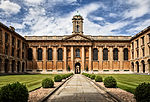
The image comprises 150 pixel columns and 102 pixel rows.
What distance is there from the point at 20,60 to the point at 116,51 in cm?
3265

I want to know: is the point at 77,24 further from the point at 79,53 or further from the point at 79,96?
the point at 79,96

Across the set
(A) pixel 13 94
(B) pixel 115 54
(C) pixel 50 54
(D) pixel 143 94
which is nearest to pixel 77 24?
(C) pixel 50 54

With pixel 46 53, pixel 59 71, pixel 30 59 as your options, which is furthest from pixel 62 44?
pixel 30 59

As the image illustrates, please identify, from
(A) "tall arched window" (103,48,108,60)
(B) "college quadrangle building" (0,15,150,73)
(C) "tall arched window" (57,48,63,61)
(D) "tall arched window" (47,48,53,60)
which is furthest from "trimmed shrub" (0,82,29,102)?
(A) "tall arched window" (103,48,108,60)

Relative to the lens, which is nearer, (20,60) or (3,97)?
(3,97)

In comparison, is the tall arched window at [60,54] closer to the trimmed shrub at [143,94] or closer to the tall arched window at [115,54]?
the tall arched window at [115,54]

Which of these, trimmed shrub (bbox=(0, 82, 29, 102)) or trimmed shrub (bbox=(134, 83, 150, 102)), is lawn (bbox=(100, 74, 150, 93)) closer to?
trimmed shrub (bbox=(134, 83, 150, 102))

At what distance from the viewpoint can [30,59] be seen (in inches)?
1906

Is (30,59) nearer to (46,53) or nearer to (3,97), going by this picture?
(46,53)

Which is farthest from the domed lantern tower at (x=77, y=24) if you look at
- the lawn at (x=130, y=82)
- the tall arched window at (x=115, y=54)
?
the lawn at (x=130, y=82)

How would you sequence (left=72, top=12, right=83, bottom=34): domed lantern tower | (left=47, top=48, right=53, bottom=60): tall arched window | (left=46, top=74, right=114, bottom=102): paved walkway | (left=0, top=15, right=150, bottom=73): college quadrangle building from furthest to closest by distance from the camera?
(left=72, top=12, right=83, bottom=34): domed lantern tower
(left=47, top=48, right=53, bottom=60): tall arched window
(left=0, top=15, right=150, bottom=73): college quadrangle building
(left=46, top=74, right=114, bottom=102): paved walkway

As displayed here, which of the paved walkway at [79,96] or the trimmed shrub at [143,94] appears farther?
the paved walkway at [79,96]

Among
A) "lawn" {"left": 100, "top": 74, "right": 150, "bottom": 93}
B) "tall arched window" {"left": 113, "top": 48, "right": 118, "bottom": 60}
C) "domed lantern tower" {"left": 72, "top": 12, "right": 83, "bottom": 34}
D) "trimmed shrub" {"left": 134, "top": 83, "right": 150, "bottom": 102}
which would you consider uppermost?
"domed lantern tower" {"left": 72, "top": 12, "right": 83, "bottom": 34}

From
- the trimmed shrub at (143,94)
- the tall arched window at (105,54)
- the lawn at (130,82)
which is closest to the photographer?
the trimmed shrub at (143,94)
